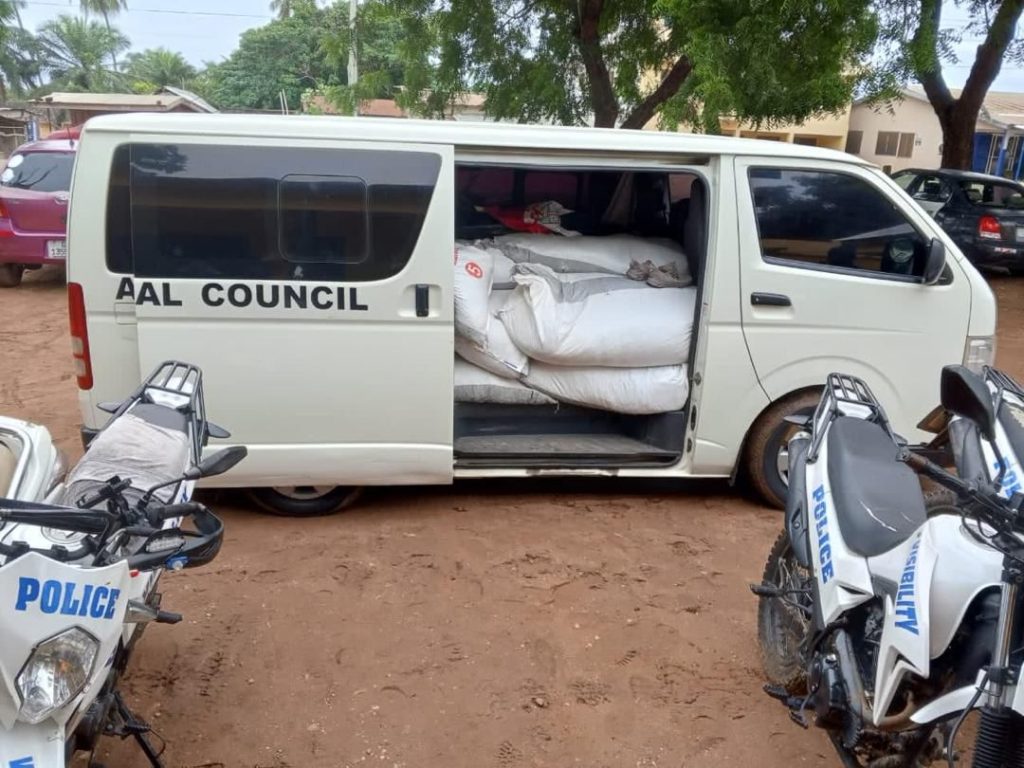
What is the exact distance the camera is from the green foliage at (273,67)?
143ft

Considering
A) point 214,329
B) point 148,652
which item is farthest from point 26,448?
point 214,329

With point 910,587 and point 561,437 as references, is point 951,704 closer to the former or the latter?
point 910,587

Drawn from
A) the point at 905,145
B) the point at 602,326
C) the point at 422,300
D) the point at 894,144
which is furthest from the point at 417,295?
the point at 894,144

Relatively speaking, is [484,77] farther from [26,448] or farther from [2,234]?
[26,448]

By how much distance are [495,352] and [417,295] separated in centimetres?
67

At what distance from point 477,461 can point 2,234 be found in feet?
24.0

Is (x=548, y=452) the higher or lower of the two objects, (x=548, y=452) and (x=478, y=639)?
the higher

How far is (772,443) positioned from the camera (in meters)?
4.70

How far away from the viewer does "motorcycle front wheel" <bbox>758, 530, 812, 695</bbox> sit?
10.2 ft

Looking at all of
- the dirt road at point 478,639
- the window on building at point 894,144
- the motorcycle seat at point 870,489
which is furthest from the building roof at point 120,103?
the motorcycle seat at point 870,489

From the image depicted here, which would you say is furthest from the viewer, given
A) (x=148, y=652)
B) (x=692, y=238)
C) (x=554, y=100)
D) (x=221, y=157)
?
(x=554, y=100)

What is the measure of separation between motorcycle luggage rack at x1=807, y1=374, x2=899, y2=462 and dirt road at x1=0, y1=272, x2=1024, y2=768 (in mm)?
988

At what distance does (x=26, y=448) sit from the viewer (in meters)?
2.88

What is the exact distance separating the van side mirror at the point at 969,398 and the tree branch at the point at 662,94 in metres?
8.63
